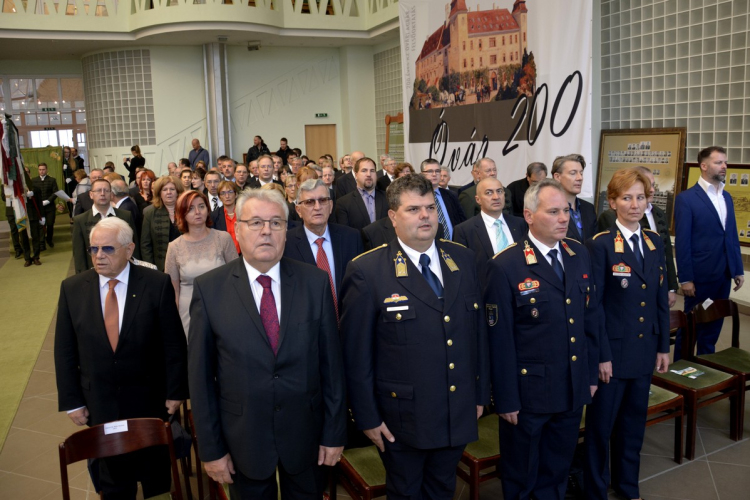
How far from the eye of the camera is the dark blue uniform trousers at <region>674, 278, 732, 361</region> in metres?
4.70

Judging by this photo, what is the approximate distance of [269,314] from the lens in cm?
219

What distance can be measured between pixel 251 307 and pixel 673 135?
6.63 metres

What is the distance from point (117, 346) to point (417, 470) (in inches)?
57.7

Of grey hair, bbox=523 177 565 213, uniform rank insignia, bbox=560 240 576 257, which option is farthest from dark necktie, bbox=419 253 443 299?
uniform rank insignia, bbox=560 240 576 257

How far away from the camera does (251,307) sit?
2.14 meters

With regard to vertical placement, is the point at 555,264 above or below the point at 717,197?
below

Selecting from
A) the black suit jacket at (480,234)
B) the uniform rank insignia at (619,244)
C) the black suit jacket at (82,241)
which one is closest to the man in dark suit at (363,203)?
the black suit jacket at (480,234)

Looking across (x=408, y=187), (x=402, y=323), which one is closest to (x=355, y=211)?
(x=408, y=187)

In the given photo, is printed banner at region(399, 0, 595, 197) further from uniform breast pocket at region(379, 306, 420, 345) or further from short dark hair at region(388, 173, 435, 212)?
uniform breast pocket at region(379, 306, 420, 345)

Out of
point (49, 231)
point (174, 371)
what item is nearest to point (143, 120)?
point (49, 231)

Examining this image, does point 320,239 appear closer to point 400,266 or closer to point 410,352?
point 400,266

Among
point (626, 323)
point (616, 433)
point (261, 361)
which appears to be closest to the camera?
point (261, 361)

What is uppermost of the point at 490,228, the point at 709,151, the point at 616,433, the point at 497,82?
the point at 497,82

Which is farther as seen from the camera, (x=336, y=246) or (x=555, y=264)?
(x=336, y=246)
